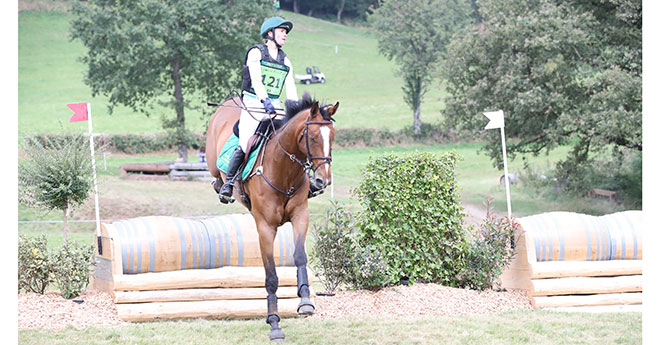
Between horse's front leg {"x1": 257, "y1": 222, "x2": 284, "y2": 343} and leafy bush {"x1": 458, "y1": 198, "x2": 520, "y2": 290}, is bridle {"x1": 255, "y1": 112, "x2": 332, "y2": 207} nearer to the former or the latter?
horse's front leg {"x1": 257, "y1": 222, "x2": 284, "y2": 343}

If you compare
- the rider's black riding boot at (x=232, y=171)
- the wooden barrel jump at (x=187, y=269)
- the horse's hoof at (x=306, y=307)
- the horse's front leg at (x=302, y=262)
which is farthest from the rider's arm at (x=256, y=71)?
the horse's hoof at (x=306, y=307)

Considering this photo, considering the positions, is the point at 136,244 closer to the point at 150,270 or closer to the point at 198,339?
the point at 150,270

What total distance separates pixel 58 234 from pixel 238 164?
37.0 feet

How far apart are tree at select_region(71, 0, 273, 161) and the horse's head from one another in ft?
73.1

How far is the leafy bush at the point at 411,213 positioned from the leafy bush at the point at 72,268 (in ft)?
11.4

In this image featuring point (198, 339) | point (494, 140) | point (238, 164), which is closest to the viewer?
point (198, 339)

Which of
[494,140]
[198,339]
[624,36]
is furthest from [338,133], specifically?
[198,339]

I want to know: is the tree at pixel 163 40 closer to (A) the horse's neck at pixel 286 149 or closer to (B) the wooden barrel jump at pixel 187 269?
(B) the wooden barrel jump at pixel 187 269

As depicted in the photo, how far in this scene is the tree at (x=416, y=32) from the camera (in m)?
45.5

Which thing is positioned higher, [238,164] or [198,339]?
[238,164]

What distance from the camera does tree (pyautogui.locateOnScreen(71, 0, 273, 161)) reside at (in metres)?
27.7

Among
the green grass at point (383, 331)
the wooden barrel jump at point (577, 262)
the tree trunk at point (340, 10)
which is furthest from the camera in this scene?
the tree trunk at point (340, 10)

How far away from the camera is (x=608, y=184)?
23.2 meters

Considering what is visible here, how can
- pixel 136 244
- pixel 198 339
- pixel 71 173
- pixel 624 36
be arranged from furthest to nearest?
pixel 624 36 < pixel 71 173 < pixel 136 244 < pixel 198 339
